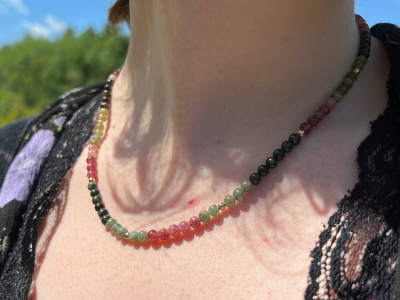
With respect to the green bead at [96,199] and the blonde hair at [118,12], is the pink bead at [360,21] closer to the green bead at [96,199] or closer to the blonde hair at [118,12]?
the blonde hair at [118,12]

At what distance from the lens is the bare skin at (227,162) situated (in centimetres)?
84

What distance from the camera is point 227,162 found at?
3.32 feet

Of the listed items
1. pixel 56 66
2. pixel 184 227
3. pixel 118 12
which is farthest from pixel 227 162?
pixel 56 66

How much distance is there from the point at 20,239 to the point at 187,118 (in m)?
0.63

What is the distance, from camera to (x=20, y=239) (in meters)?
1.07

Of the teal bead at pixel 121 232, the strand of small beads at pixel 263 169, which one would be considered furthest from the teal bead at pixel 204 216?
the teal bead at pixel 121 232

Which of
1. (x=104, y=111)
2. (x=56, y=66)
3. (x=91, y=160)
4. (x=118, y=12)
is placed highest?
(x=56, y=66)

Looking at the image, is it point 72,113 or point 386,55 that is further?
point 72,113

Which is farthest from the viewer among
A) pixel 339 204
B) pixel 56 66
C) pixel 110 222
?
pixel 56 66

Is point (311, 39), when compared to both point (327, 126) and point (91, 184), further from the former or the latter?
point (91, 184)

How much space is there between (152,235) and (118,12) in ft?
3.17

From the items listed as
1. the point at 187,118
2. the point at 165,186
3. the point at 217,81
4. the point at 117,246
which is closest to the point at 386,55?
the point at 217,81

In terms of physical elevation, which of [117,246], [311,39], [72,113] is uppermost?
[72,113]

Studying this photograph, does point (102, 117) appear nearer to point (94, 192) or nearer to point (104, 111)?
point (104, 111)
